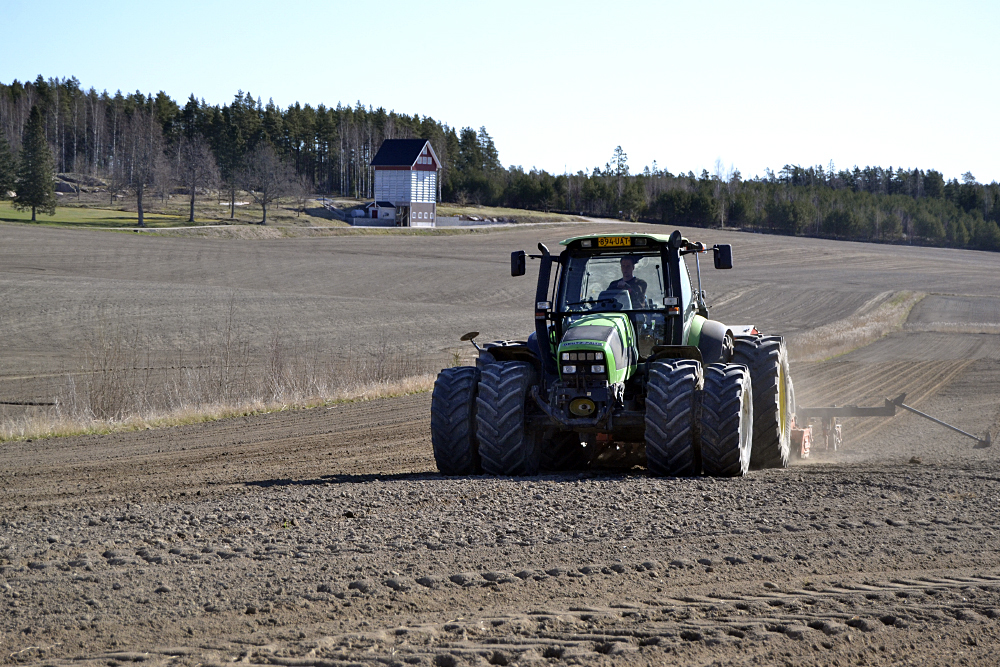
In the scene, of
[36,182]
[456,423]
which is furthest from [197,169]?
[456,423]

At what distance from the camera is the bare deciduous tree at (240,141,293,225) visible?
80444mm

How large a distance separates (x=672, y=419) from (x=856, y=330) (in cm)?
2619

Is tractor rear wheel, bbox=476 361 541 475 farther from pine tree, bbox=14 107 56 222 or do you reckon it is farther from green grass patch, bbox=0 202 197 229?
pine tree, bbox=14 107 56 222

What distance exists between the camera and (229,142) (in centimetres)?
10725

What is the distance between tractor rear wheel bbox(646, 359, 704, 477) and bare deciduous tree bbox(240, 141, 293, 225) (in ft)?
238

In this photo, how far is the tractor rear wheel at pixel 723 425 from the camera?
28.2ft

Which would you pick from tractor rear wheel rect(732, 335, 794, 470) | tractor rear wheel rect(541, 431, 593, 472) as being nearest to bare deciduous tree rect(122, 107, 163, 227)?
tractor rear wheel rect(541, 431, 593, 472)

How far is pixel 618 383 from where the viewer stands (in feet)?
28.9

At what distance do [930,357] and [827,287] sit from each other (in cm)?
2714

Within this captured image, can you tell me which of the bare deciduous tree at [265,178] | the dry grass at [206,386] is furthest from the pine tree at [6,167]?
the dry grass at [206,386]

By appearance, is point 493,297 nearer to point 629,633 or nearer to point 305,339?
point 305,339

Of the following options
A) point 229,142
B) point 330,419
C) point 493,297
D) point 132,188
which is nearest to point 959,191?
point 229,142

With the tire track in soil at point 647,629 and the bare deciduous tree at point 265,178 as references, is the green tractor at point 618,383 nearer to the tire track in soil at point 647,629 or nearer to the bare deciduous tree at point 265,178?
the tire track in soil at point 647,629

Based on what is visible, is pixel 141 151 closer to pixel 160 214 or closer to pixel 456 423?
pixel 160 214
